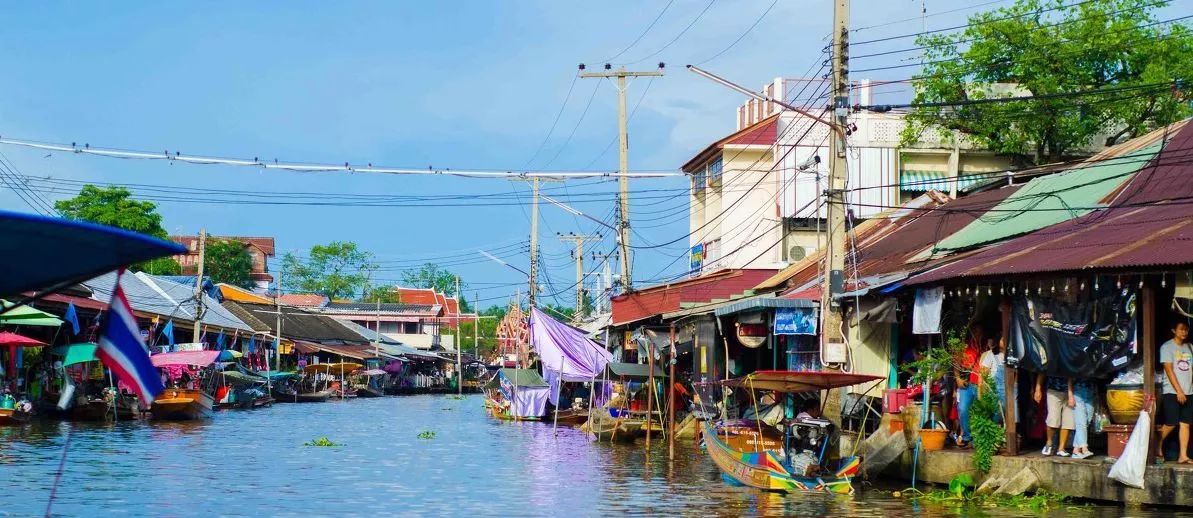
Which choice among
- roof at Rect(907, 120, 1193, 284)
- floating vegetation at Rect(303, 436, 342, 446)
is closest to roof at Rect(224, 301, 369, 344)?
floating vegetation at Rect(303, 436, 342, 446)

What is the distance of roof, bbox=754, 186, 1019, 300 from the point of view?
24219 millimetres

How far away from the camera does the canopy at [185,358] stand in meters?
39.8

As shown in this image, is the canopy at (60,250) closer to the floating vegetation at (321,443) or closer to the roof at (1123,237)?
the roof at (1123,237)

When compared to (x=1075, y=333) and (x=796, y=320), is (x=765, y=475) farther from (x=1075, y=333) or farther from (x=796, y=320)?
(x=796, y=320)

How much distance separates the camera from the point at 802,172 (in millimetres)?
34719

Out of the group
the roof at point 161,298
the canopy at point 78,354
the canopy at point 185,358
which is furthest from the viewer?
the roof at point 161,298

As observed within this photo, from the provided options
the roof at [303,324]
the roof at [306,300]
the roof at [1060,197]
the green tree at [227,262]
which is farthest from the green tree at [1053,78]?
the roof at [306,300]

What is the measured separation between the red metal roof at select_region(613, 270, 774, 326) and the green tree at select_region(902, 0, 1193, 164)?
626 centimetres

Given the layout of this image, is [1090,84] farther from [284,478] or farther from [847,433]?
[284,478]

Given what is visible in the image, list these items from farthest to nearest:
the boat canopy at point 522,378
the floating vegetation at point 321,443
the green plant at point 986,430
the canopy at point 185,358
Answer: the boat canopy at point 522,378 < the canopy at point 185,358 < the floating vegetation at point 321,443 < the green plant at point 986,430

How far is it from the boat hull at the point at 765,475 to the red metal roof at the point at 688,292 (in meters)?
12.9

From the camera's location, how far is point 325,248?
11312 cm

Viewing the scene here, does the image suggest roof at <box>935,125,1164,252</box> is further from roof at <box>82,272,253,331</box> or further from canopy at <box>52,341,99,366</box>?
roof at <box>82,272,253,331</box>

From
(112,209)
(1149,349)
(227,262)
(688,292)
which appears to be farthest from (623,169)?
(227,262)
